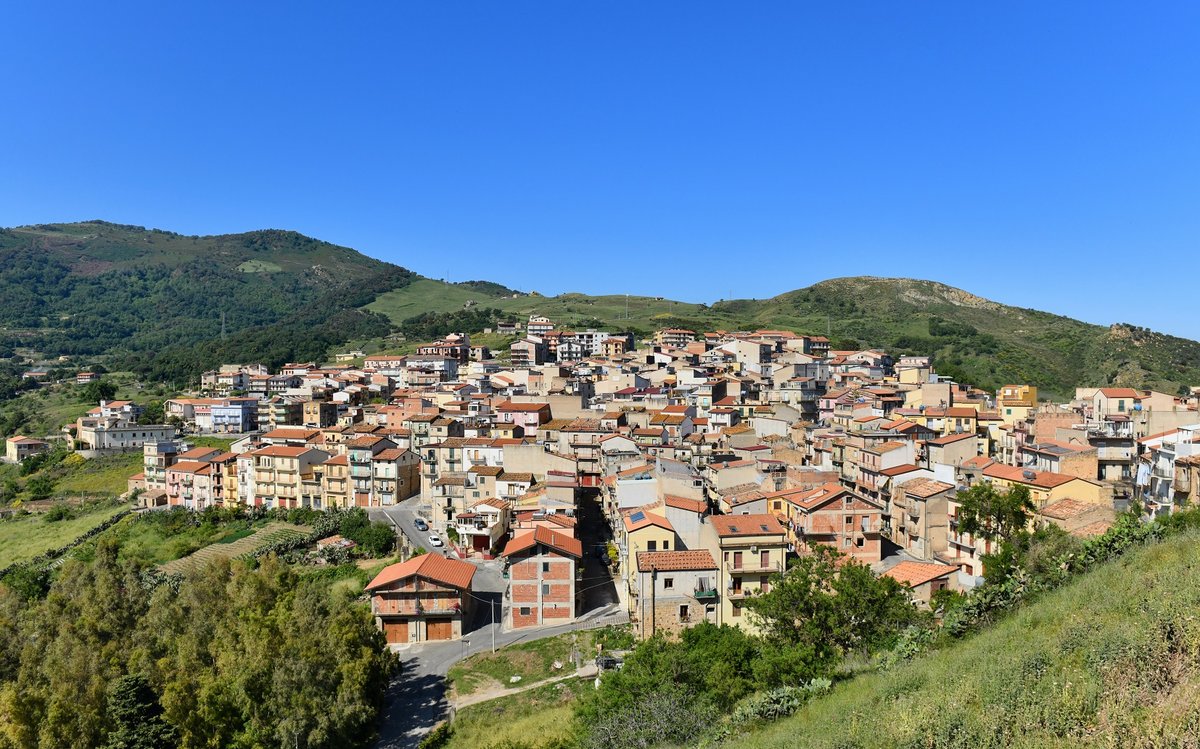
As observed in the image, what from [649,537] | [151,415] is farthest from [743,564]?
[151,415]

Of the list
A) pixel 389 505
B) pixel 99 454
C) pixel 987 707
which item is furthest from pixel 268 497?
pixel 987 707

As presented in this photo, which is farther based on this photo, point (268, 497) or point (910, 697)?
point (268, 497)

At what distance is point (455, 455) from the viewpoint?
4984 centimetres

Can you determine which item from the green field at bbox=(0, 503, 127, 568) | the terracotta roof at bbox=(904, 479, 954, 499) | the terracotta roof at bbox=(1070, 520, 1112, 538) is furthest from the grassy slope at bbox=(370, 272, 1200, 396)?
the green field at bbox=(0, 503, 127, 568)

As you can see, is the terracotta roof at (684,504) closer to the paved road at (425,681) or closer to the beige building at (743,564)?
the beige building at (743,564)

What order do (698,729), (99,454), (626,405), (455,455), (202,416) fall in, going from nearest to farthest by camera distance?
1. (698,729)
2. (455,455)
3. (626,405)
4. (99,454)
5. (202,416)

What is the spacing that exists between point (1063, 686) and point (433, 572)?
26.4 meters

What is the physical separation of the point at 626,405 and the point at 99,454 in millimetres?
53657

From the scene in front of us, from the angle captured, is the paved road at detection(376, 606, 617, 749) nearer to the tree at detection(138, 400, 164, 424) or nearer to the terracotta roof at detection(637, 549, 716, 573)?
the terracotta roof at detection(637, 549, 716, 573)

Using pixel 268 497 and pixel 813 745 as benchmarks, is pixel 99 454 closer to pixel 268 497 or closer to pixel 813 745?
pixel 268 497

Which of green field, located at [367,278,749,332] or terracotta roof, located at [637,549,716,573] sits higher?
green field, located at [367,278,749,332]

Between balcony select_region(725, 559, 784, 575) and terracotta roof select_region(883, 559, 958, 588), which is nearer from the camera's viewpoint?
balcony select_region(725, 559, 784, 575)

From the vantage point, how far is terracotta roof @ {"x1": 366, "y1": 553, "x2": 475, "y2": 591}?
104ft

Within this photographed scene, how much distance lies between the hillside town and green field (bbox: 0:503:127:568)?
346cm
